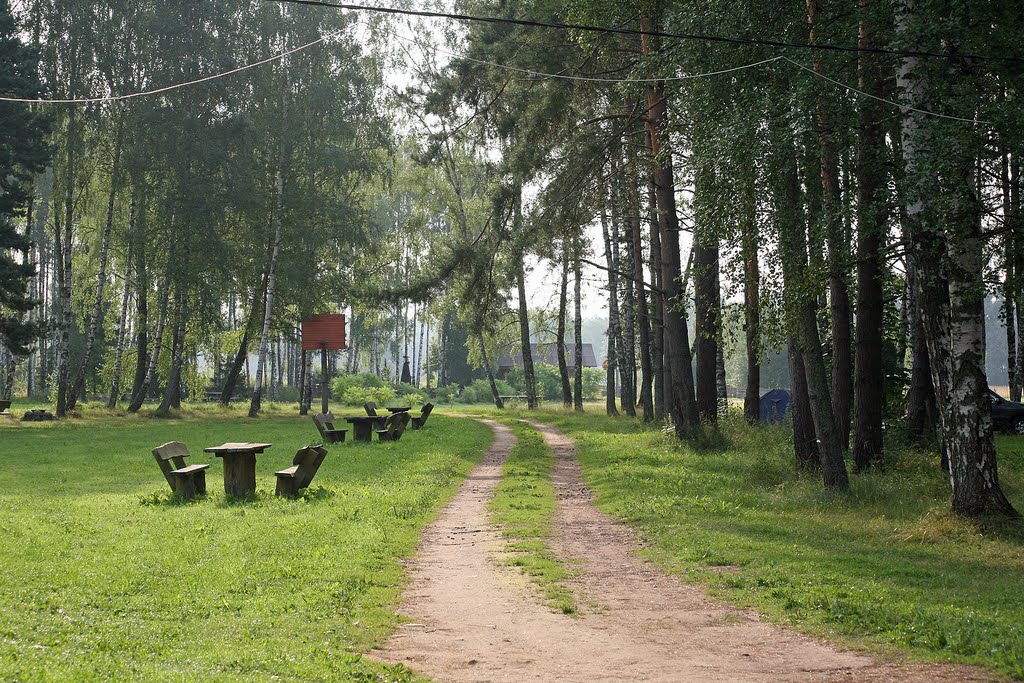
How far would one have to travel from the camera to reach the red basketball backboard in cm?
4394

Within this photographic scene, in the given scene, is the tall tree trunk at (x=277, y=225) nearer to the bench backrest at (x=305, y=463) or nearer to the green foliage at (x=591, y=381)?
the bench backrest at (x=305, y=463)

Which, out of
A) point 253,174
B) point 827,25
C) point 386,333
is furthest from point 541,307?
point 827,25

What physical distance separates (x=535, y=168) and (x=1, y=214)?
19.8 metres

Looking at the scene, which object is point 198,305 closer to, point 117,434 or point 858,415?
point 117,434

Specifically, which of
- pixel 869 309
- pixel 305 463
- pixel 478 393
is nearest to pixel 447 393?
pixel 478 393

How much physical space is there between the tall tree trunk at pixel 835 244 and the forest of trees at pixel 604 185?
2.1 inches

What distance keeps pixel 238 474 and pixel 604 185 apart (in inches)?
445

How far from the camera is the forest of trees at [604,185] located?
1146 centimetres

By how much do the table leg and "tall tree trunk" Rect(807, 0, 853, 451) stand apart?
27.9ft

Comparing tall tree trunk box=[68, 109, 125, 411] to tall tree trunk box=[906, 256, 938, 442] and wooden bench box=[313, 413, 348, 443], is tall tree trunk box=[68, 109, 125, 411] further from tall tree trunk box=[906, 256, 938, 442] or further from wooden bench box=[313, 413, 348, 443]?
tall tree trunk box=[906, 256, 938, 442]

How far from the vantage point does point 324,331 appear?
1737 inches

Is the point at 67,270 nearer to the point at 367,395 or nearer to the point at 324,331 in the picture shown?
the point at 324,331

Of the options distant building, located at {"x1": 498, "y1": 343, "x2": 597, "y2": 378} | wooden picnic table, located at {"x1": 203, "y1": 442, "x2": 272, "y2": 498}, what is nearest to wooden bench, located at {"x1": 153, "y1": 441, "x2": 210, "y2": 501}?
wooden picnic table, located at {"x1": 203, "y1": 442, "x2": 272, "y2": 498}

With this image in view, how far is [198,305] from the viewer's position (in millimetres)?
39844
